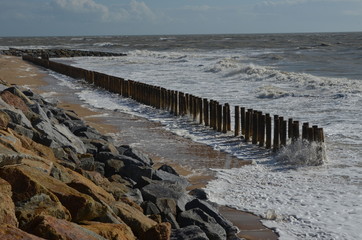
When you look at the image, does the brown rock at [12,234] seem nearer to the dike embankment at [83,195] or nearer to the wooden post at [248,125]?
the dike embankment at [83,195]

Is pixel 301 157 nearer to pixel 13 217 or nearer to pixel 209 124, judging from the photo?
pixel 209 124

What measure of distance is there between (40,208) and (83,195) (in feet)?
2.05

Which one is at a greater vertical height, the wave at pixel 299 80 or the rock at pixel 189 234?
the rock at pixel 189 234

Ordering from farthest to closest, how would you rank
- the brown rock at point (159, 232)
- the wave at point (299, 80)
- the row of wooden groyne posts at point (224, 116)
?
the wave at point (299, 80) < the row of wooden groyne posts at point (224, 116) < the brown rock at point (159, 232)

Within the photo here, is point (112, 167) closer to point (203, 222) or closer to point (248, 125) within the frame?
point (203, 222)

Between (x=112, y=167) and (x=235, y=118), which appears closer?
(x=112, y=167)

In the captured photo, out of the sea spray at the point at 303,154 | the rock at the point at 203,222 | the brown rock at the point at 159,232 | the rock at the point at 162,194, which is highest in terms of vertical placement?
the brown rock at the point at 159,232

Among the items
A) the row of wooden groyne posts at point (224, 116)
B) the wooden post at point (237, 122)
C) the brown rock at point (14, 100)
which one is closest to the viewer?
the brown rock at point (14, 100)

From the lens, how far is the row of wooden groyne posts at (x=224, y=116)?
12406 mm

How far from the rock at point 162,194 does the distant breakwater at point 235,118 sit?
459 cm

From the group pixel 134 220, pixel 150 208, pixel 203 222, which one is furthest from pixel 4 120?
pixel 203 222

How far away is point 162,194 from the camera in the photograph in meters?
7.37

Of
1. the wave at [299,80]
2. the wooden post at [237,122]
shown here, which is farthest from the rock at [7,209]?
the wave at [299,80]

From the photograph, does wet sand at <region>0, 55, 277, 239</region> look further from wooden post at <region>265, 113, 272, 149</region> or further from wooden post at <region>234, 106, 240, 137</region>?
wooden post at <region>234, 106, 240, 137</region>
